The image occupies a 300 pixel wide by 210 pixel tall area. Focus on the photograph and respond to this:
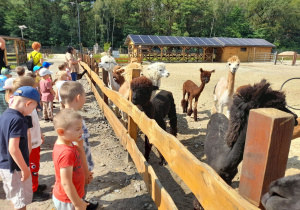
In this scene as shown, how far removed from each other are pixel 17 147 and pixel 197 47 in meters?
30.4

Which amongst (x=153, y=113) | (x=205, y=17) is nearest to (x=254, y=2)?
(x=205, y=17)

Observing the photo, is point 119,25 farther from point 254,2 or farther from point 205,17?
point 254,2

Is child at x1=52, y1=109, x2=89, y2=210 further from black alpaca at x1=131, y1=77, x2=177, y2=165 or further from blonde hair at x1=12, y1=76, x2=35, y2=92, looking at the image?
black alpaca at x1=131, y1=77, x2=177, y2=165

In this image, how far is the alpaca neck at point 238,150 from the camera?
1.74 m

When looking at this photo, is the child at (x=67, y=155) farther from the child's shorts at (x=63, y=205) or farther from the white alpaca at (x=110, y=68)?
the white alpaca at (x=110, y=68)

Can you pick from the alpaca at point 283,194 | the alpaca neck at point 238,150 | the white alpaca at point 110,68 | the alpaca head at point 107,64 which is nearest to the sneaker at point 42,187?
the alpaca neck at point 238,150

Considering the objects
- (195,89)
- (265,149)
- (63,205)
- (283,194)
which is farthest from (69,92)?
(195,89)

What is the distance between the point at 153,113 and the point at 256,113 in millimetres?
2773

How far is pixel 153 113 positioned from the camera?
3.68 m

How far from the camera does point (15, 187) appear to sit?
2033 millimetres

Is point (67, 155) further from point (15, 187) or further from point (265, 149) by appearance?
point (265, 149)

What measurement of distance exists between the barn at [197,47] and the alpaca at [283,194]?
87.7 feet

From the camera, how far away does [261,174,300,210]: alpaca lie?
0.82 meters

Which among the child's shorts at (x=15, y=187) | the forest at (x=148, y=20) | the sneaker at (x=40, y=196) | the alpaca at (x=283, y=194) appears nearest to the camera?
the alpaca at (x=283, y=194)
